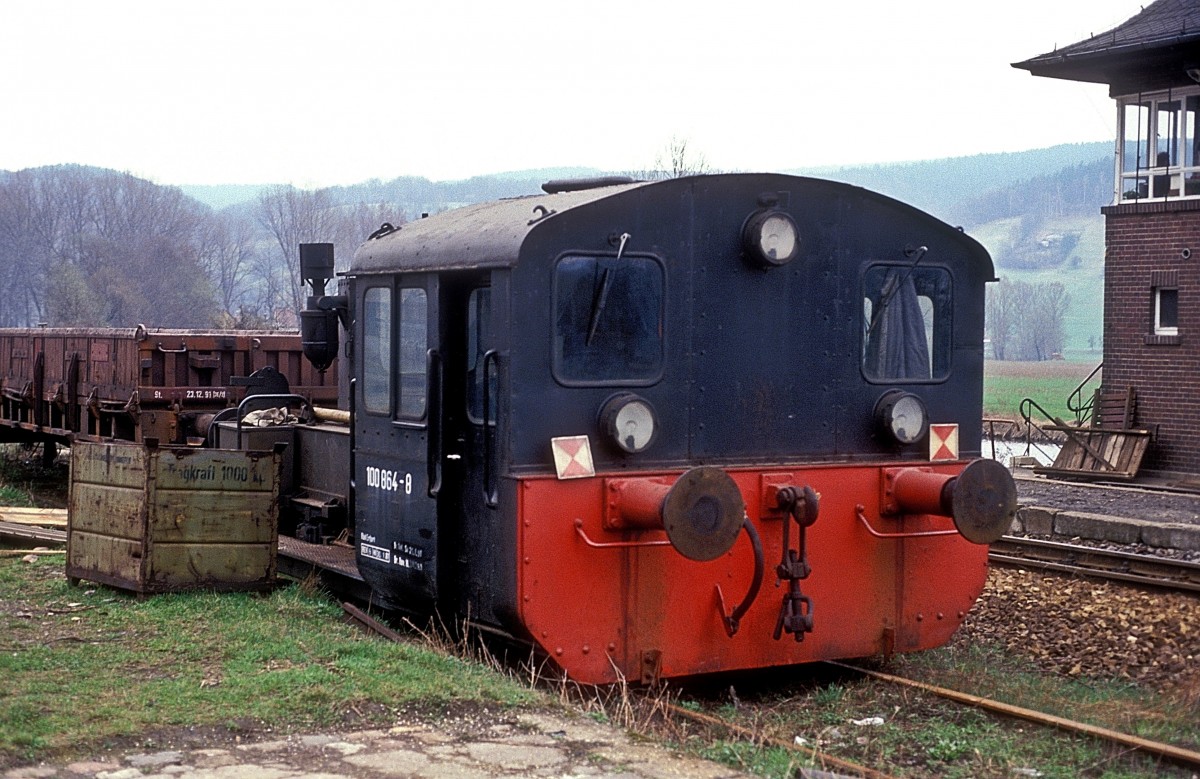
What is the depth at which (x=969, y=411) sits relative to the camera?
27.6 feet

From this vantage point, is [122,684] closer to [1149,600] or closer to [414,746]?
[414,746]

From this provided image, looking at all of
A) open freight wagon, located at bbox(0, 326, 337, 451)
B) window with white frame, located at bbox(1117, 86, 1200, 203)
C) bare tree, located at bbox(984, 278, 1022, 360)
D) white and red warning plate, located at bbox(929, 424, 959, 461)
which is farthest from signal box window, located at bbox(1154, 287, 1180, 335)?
bare tree, located at bbox(984, 278, 1022, 360)

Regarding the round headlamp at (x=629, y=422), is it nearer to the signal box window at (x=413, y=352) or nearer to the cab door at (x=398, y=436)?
the cab door at (x=398, y=436)

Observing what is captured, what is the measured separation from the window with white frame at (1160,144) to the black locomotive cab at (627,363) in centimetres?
1443

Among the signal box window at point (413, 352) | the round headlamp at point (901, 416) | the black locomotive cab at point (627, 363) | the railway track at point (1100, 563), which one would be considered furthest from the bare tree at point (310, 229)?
the round headlamp at point (901, 416)

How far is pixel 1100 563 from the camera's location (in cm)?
1175

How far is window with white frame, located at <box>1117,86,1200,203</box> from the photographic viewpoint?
69.1 feet

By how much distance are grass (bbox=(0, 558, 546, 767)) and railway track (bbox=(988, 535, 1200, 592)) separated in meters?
5.77

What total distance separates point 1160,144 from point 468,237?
55.9 feet

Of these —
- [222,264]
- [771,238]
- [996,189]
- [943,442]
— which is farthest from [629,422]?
[996,189]

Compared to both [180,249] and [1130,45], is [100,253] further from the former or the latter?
[1130,45]

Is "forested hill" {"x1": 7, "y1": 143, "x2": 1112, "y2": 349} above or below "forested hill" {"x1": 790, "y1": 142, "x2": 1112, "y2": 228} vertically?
below

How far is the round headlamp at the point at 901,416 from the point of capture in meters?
7.96

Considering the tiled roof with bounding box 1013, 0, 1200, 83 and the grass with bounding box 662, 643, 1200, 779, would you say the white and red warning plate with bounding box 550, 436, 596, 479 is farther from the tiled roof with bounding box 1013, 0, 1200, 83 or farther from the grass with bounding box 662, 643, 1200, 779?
the tiled roof with bounding box 1013, 0, 1200, 83
